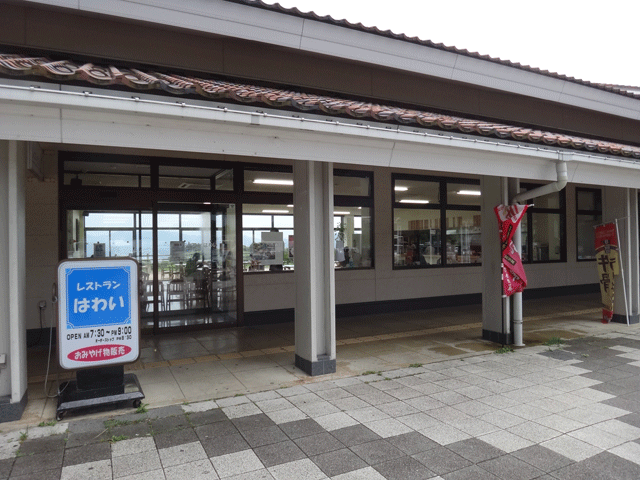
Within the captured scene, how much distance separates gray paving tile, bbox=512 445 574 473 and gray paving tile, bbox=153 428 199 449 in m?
2.71

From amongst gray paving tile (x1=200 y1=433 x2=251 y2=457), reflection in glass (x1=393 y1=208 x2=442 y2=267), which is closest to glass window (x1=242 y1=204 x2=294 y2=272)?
reflection in glass (x1=393 y1=208 x2=442 y2=267)

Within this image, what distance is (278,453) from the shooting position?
11.8 feet

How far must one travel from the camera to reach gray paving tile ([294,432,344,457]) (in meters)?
3.63

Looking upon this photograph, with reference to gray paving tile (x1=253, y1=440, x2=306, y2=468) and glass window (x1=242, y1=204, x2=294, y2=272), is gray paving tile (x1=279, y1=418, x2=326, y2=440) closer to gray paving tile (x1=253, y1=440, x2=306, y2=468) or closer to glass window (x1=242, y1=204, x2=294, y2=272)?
gray paving tile (x1=253, y1=440, x2=306, y2=468)

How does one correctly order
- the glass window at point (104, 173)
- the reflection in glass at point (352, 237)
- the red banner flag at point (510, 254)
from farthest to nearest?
the reflection in glass at point (352, 237)
the glass window at point (104, 173)
the red banner flag at point (510, 254)

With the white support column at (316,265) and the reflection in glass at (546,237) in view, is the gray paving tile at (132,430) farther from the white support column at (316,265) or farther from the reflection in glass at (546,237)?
the reflection in glass at (546,237)

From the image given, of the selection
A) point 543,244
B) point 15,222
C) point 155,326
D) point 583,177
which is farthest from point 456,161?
point 543,244

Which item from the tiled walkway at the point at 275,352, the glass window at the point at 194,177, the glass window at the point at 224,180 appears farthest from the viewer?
the glass window at the point at 224,180

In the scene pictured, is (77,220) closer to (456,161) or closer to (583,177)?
(456,161)

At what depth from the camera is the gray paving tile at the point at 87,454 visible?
347 centimetres

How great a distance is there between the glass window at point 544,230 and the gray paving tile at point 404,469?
985 cm

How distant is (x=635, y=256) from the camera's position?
28.6 ft

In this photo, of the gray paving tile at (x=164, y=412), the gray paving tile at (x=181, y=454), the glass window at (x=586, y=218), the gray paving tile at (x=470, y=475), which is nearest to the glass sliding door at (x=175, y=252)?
the gray paving tile at (x=164, y=412)

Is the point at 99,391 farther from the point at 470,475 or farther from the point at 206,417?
the point at 470,475
